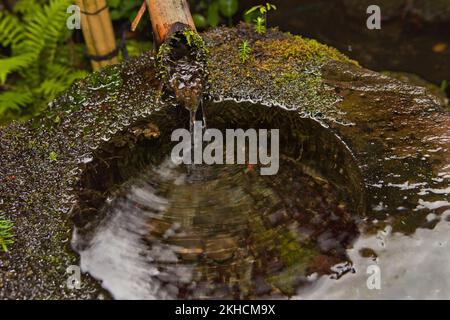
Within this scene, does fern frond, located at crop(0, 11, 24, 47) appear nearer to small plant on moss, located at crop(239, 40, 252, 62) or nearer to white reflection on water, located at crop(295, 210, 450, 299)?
small plant on moss, located at crop(239, 40, 252, 62)

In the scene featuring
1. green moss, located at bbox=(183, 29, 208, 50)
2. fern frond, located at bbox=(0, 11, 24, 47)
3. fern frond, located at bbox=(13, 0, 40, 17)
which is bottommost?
green moss, located at bbox=(183, 29, 208, 50)

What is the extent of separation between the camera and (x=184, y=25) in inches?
130

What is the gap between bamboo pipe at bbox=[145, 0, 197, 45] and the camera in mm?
3352

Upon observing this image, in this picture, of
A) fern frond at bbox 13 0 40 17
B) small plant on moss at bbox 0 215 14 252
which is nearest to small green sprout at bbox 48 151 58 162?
small plant on moss at bbox 0 215 14 252

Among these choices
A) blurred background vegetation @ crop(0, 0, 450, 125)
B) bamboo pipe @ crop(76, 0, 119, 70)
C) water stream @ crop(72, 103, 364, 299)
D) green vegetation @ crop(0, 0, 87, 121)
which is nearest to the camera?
water stream @ crop(72, 103, 364, 299)

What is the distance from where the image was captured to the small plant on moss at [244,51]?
11.8 ft

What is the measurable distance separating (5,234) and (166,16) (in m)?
1.68

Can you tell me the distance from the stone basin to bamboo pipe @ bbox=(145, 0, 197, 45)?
0.97 feet

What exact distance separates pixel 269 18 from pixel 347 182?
3921mm

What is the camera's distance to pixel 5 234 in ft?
8.82

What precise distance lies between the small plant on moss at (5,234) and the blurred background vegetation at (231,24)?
2321mm

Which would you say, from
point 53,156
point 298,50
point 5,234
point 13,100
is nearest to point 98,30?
point 13,100

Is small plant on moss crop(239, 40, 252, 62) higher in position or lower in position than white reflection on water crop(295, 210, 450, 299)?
higher

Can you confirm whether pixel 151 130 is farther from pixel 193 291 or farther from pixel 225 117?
pixel 193 291
